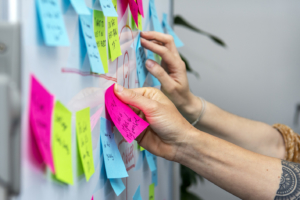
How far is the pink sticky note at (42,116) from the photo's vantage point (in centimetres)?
23

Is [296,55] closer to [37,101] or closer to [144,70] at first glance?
[144,70]

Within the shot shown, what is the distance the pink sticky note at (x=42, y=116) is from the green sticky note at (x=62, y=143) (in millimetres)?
11

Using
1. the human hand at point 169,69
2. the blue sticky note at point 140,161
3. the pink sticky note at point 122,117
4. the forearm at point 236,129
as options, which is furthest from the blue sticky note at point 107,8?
the forearm at point 236,129

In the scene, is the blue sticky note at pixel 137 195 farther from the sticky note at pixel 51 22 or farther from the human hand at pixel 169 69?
the sticky note at pixel 51 22

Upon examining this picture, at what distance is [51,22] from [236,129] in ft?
2.43

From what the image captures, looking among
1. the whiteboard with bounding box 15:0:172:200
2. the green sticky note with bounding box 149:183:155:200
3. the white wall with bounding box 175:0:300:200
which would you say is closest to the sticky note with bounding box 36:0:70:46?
the whiteboard with bounding box 15:0:172:200

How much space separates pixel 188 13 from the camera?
1.60 m

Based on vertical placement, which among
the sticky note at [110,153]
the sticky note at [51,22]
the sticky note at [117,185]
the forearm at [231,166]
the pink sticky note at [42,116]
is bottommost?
the forearm at [231,166]

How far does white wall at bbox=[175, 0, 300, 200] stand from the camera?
1505mm

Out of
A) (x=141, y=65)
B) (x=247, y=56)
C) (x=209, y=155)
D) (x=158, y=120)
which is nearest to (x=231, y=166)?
(x=209, y=155)

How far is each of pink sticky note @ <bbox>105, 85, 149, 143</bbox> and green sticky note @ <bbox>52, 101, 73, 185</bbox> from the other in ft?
0.39

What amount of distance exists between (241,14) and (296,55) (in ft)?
1.40

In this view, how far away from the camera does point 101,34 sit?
376mm

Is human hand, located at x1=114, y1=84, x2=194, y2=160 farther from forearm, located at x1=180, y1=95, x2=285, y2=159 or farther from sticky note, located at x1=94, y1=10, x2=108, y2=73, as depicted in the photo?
forearm, located at x1=180, y1=95, x2=285, y2=159
